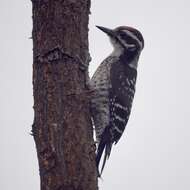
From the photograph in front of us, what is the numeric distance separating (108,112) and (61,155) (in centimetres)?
243

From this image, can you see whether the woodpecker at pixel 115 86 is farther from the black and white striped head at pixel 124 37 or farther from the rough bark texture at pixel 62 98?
the rough bark texture at pixel 62 98

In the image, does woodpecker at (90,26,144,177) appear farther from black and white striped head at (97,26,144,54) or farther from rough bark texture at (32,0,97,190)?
rough bark texture at (32,0,97,190)

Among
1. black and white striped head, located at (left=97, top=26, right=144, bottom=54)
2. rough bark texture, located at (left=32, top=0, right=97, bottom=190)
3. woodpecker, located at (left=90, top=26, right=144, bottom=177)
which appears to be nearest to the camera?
rough bark texture, located at (left=32, top=0, right=97, bottom=190)

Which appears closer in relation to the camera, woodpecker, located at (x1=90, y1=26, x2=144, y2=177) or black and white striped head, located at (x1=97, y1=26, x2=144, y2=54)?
woodpecker, located at (x1=90, y1=26, x2=144, y2=177)

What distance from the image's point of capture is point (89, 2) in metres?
4.16

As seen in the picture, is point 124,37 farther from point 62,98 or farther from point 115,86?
point 62,98

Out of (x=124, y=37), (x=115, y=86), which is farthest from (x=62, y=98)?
(x=124, y=37)

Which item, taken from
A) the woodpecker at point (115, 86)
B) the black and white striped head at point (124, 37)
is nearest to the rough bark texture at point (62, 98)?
the woodpecker at point (115, 86)

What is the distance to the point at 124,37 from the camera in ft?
20.2

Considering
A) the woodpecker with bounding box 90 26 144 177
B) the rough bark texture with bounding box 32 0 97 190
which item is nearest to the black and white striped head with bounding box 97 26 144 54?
the woodpecker with bounding box 90 26 144 177

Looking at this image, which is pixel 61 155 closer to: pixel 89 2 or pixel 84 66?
pixel 84 66

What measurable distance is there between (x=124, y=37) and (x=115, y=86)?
919mm

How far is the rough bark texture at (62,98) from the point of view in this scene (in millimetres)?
3199

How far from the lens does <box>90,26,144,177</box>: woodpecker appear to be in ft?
17.8
